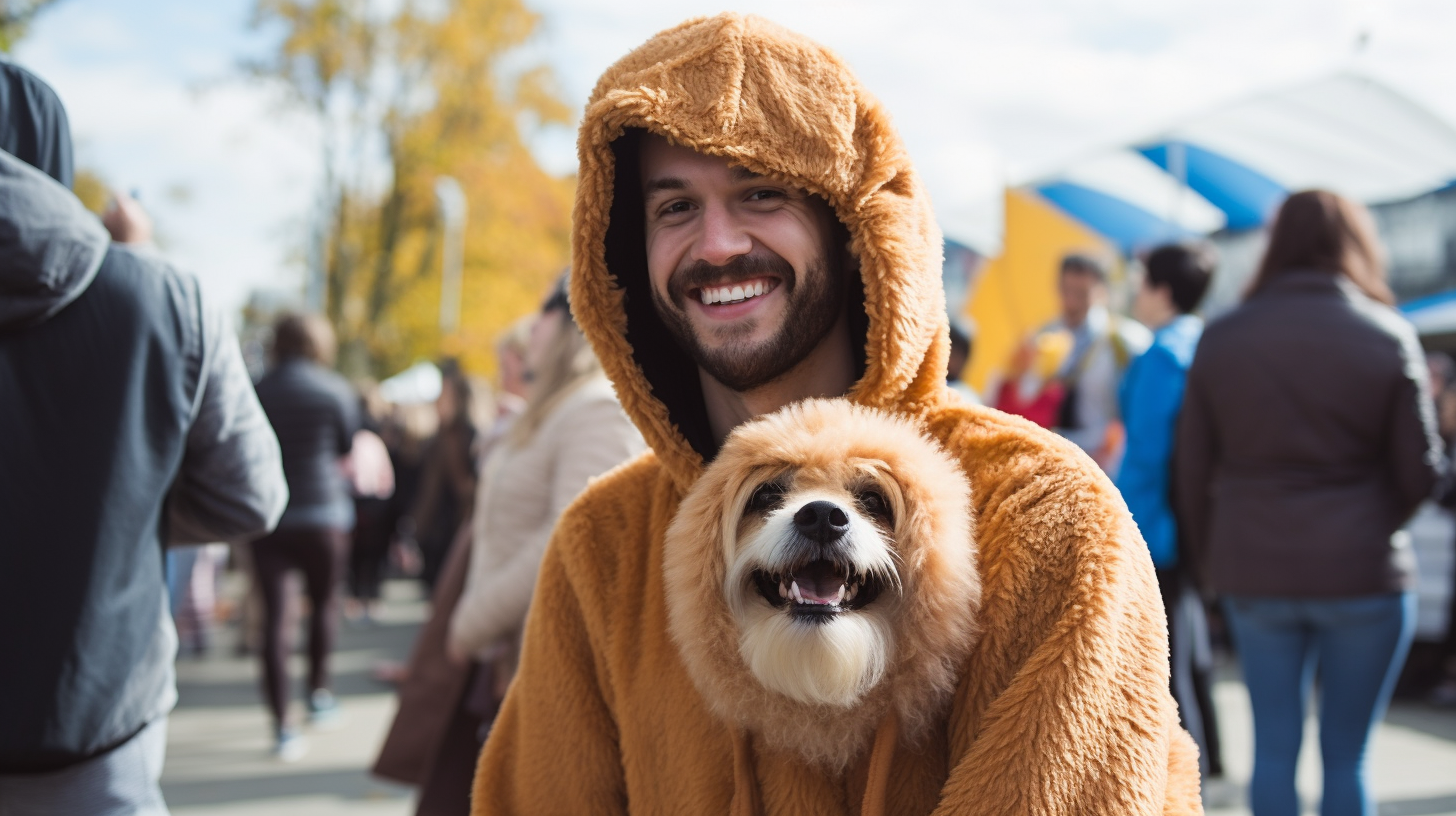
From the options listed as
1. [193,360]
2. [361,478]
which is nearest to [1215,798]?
[193,360]

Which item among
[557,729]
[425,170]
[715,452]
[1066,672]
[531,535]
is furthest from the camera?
[425,170]

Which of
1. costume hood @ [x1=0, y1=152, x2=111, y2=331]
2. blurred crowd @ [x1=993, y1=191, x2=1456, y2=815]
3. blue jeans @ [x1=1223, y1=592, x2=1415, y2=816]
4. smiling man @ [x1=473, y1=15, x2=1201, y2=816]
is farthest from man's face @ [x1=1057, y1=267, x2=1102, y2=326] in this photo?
costume hood @ [x1=0, y1=152, x2=111, y2=331]

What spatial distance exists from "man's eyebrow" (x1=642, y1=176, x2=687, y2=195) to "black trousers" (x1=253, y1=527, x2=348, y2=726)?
4.82 meters

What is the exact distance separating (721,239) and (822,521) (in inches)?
22.4

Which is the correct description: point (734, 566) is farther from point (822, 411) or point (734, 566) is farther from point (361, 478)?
point (361, 478)

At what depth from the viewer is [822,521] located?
1363 mm

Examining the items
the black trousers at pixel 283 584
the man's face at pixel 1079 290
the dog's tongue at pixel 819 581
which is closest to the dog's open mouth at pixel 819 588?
the dog's tongue at pixel 819 581

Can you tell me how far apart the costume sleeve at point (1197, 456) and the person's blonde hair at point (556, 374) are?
195 cm

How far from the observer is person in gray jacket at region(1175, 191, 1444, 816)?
11.1 feet

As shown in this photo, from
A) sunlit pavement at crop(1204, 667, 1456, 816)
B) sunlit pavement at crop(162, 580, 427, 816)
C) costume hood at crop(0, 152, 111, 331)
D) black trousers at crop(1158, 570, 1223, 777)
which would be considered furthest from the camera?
sunlit pavement at crop(162, 580, 427, 816)

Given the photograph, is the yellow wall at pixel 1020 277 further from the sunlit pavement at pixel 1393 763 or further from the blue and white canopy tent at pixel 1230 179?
the sunlit pavement at pixel 1393 763

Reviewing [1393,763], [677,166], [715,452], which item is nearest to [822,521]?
[715,452]

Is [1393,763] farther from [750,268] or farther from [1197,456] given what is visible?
[750,268]

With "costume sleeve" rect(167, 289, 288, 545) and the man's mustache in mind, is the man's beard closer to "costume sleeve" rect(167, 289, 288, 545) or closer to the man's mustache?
the man's mustache
